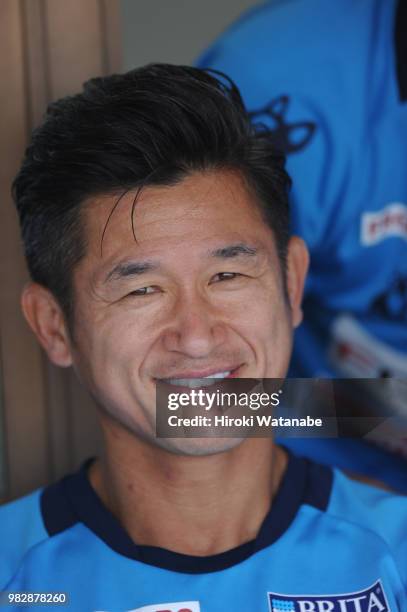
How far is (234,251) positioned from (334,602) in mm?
360

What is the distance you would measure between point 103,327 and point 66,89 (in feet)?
1.28

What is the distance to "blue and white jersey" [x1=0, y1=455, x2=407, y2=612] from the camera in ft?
2.97

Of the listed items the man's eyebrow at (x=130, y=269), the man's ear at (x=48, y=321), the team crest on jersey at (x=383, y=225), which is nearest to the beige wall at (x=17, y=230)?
the man's ear at (x=48, y=321)

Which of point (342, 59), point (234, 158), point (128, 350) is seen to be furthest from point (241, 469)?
point (342, 59)

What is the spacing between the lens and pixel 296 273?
104 cm

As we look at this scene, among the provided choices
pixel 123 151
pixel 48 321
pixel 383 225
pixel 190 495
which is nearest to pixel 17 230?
pixel 48 321

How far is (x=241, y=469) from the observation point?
98 cm

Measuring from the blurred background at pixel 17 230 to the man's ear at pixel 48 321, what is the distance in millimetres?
176

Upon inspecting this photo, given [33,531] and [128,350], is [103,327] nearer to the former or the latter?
[128,350]

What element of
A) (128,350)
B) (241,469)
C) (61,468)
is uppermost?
(128,350)

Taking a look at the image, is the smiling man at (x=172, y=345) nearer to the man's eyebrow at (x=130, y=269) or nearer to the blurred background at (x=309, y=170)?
the man's eyebrow at (x=130, y=269)

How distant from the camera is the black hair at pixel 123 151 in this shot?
0.91 metres

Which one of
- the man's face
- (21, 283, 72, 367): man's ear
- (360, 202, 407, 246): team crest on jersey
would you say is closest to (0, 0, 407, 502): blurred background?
(360, 202, 407, 246): team crest on jersey

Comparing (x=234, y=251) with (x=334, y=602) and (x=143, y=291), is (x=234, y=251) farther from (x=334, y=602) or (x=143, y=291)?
(x=334, y=602)
